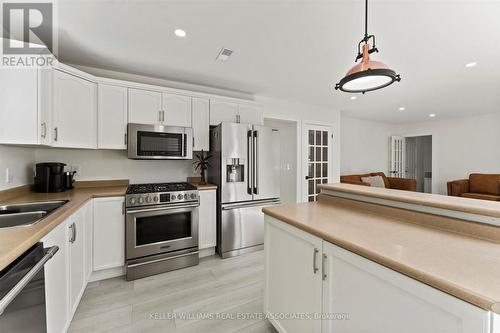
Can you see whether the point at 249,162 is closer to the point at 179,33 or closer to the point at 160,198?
the point at 160,198

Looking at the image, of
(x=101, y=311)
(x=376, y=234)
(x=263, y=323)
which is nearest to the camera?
(x=376, y=234)

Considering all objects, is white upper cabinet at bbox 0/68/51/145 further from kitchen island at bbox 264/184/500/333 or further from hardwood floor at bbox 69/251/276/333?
kitchen island at bbox 264/184/500/333

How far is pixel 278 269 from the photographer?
152 centimetres

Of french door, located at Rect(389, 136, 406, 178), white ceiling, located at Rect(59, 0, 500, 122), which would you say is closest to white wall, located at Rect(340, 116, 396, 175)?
french door, located at Rect(389, 136, 406, 178)

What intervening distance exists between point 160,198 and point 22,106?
1404 mm

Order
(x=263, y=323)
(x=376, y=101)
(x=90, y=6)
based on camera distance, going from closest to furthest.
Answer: (x=90, y=6) < (x=263, y=323) < (x=376, y=101)

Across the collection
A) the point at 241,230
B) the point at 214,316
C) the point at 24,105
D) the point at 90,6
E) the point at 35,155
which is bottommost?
the point at 214,316

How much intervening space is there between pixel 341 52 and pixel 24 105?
3040mm

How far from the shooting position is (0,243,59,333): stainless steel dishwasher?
84cm

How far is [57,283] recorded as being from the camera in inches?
53.2

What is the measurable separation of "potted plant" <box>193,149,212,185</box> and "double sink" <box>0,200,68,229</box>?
1641mm

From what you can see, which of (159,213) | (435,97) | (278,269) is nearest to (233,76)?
(159,213)

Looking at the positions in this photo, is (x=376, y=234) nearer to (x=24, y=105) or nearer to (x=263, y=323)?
(x=263, y=323)

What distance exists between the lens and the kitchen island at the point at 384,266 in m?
0.69
